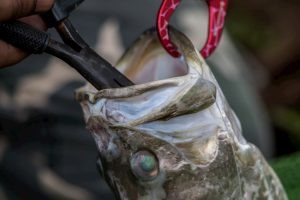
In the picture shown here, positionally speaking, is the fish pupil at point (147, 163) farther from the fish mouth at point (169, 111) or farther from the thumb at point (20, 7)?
the thumb at point (20, 7)

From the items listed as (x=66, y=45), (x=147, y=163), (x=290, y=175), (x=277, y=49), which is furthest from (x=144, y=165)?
(x=277, y=49)

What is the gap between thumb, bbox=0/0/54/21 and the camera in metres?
1.17

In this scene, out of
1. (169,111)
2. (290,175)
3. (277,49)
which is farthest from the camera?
(277,49)

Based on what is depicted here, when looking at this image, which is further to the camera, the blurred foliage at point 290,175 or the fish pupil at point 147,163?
the blurred foliage at point 290,175

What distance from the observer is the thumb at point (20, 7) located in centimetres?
117

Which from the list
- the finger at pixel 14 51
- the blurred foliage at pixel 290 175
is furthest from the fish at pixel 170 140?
the blurred foliage at pixel 290 175

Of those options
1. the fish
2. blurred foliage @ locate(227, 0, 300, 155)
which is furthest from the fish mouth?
blurred foliage @ locate(227, 0, 300, 155)

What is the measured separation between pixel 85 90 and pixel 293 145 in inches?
86.4

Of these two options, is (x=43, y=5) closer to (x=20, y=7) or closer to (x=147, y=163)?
(x=20, y=7)

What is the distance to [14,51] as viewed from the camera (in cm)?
126

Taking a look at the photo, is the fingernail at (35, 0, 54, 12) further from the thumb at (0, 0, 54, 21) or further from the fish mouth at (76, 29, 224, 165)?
the fish mouth at (76, 29, 224, 165)

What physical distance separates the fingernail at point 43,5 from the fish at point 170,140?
0.13m

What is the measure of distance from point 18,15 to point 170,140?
0.89 ft

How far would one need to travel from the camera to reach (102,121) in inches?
47.3
